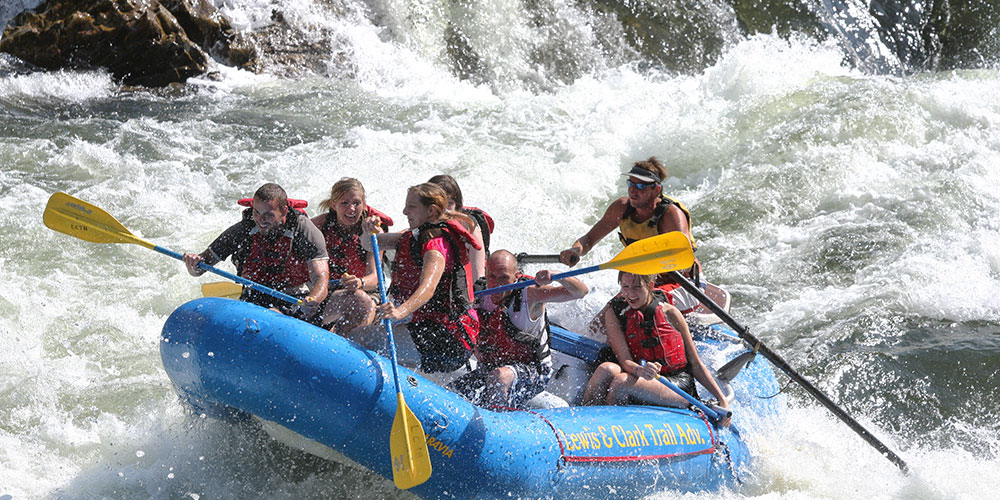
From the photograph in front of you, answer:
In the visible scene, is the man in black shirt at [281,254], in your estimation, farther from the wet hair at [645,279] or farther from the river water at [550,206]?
the wet hair at [645,279]

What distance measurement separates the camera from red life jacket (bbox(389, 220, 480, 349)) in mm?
3914

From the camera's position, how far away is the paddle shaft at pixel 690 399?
14.1 ft

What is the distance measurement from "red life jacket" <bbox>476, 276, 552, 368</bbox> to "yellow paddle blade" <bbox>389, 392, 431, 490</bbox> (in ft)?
2.53

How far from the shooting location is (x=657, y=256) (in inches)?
158

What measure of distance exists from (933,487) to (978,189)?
4.34m

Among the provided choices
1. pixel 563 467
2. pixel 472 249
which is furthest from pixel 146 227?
pixel 563 467

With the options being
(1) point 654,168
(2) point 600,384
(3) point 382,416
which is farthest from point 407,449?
(1) point 654,168

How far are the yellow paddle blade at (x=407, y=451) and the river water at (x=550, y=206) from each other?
0.85 meters

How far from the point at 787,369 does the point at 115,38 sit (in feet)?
24.1

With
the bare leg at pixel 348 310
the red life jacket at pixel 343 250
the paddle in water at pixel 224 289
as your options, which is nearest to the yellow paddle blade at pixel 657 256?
the bare leg at pixel 348 310

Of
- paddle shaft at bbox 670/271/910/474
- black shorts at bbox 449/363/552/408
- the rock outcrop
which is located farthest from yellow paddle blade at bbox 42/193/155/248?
the rock outcrop

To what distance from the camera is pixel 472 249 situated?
4.00 metres

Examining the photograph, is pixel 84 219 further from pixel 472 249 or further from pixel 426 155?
pixel 426 155

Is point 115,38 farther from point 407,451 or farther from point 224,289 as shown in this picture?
point 407,451
